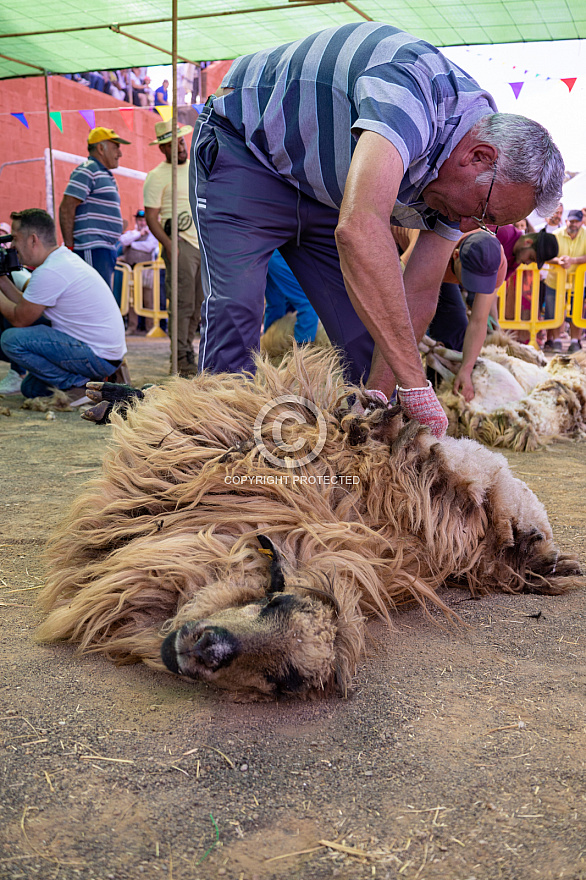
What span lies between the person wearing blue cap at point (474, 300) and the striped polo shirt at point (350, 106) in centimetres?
145

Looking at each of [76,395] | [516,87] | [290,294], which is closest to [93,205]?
[76,395]

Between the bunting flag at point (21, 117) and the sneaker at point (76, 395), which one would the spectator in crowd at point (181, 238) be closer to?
the sneaker at point (76, 395)

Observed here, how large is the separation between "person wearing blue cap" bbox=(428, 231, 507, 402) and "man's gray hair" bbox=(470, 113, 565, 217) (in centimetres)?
189

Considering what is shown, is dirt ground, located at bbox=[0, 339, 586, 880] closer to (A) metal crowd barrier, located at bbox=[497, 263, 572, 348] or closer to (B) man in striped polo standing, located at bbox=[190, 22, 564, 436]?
(B) man in striped polo standing, located at bbox=[190, 22, 564, 436]

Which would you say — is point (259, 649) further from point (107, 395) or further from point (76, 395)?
point (76, 395)

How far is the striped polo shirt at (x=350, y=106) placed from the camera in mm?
1880

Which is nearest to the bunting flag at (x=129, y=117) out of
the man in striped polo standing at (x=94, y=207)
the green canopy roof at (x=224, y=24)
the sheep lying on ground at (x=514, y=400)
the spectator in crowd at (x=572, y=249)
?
the green canopy roof at (x=224, y=24)

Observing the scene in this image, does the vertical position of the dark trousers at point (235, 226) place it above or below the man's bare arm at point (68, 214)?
below

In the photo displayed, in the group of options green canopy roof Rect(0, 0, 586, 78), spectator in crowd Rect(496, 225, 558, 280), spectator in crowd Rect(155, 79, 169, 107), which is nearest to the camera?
green canopy roof Rect(0, 0, 586, 78)

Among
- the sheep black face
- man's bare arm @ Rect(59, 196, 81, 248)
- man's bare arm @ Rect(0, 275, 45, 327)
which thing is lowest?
the sheep black face

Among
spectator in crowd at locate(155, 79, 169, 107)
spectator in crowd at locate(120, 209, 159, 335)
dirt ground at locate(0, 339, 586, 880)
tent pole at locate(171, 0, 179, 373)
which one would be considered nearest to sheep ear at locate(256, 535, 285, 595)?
dirt ground at locate(0, 339, 586, 880)

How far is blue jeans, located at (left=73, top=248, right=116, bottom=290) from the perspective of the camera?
6461 mm

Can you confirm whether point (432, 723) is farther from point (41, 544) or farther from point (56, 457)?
point (56, 457)

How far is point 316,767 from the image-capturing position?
1179 mm
